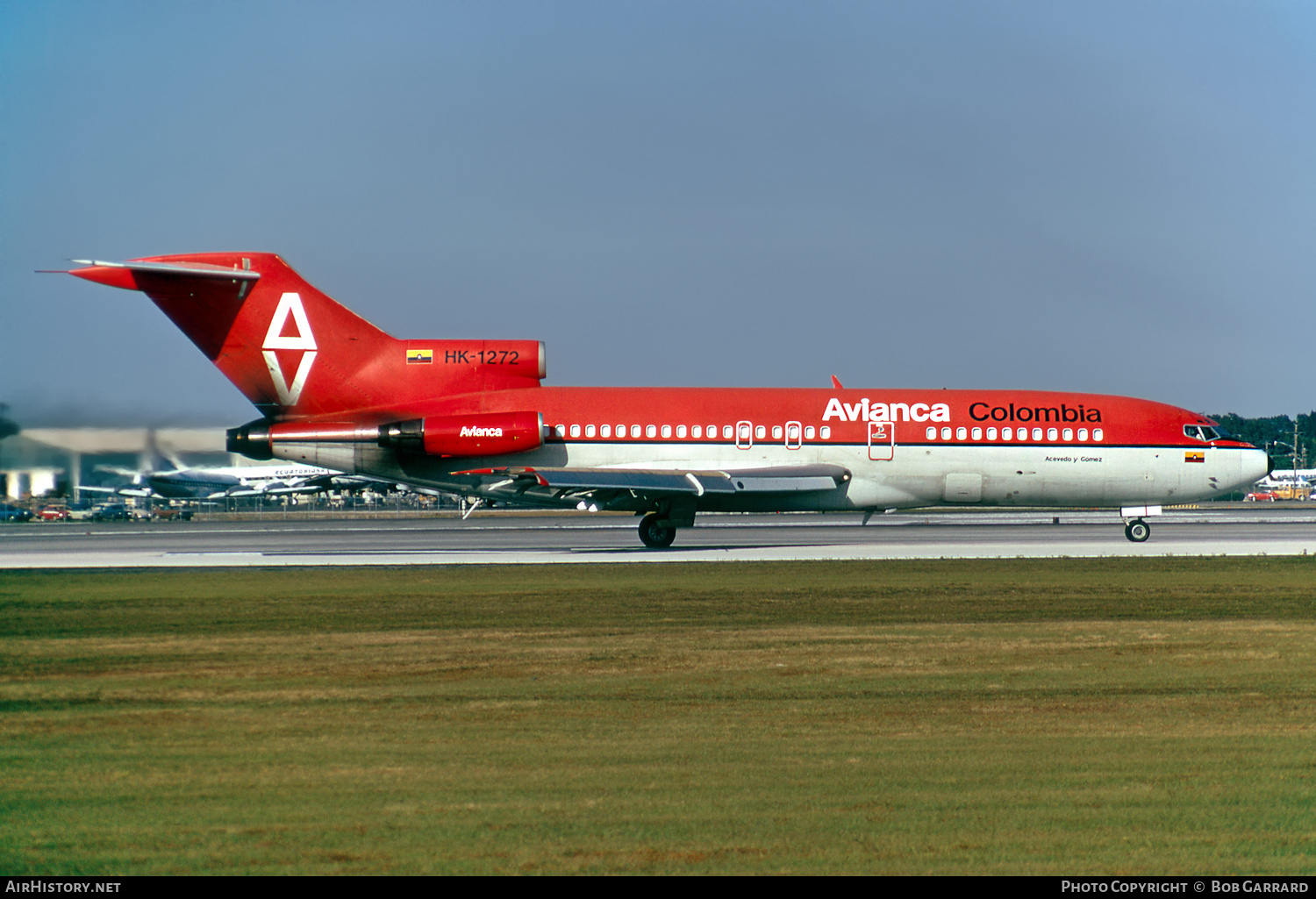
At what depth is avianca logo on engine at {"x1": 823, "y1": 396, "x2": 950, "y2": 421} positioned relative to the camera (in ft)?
116

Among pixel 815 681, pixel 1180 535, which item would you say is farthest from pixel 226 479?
pixel 815 681

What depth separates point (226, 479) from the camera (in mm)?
89875

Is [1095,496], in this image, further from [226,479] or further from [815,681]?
[226,479]

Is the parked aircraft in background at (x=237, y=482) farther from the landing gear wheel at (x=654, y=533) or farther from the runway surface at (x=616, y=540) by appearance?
the landing gear wheel at (x=654, y=533)

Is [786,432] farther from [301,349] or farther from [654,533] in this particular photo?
[301,349]

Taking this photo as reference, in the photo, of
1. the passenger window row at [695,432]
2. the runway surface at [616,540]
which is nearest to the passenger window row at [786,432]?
the passenger window row at [695,432]

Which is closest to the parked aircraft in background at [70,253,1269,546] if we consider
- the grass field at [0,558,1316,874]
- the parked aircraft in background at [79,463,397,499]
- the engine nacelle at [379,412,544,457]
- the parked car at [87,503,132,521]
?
the engine nacelle at [379,412,544,457]

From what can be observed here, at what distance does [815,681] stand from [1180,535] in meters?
32.8

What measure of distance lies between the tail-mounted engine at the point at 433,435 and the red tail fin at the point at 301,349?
3.10ft

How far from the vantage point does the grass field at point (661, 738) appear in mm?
7070

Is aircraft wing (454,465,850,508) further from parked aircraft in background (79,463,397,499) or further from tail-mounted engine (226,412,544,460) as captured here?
parked aircraft in background (79,463,397,499)

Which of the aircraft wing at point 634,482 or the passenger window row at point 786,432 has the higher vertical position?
the passenger window row at point 786,432

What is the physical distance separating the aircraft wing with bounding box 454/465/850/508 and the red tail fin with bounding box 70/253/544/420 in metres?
3.22

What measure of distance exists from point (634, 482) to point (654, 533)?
3.01 metres
